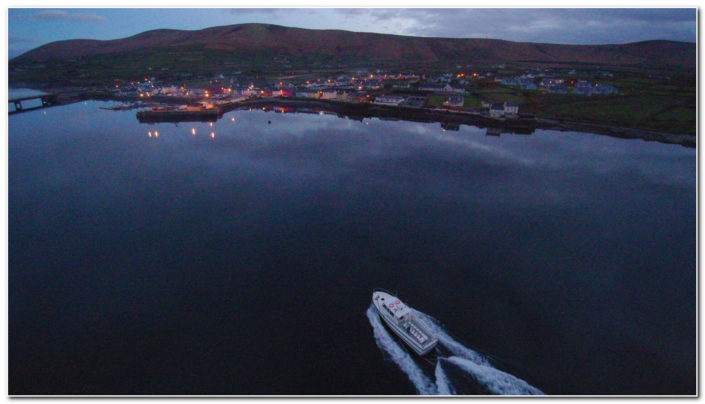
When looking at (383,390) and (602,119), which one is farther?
(602,119)

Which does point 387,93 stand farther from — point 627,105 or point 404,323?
point 404,323

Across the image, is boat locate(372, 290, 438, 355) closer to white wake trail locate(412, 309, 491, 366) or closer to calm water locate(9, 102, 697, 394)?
white wake trail locate(412, 309, 491, 366)

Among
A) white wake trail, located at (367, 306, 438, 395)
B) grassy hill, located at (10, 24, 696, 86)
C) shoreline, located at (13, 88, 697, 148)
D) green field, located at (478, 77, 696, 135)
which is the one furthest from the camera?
grassy hill, located at (10, 24, 696, 86)

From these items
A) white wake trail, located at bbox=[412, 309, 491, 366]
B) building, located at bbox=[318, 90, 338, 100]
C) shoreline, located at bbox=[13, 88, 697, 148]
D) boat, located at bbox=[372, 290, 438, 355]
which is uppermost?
building, located at bbox=[318, 90, 338, 100]

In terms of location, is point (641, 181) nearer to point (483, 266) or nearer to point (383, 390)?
point (483, 266)

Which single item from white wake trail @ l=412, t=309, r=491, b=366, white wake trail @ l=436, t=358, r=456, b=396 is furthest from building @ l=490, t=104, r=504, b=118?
white wake trail @ l=436, t=358, r=456, b=396

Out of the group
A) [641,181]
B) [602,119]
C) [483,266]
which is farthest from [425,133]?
[483,266]

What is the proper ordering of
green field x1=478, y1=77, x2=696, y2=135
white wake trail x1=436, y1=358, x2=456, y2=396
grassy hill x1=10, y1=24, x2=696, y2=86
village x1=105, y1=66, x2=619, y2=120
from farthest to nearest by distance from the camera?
1. grassy hill x1=10, y1=24, x2=696, y2=86
2. village x1=105, y1=66, x2=619, y2=120
3. green field x1=478, y1=77, x2=696, y2=135
4. white wake trail x1=436, y1=358, x2=456, y2=396

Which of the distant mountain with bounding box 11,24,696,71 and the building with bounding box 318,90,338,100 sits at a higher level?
the distant mountain with bounding box 11,24,696,71
